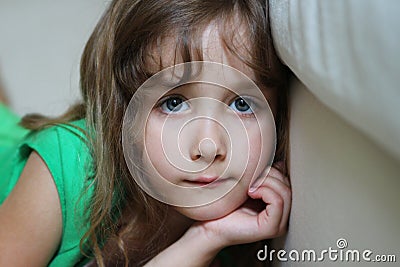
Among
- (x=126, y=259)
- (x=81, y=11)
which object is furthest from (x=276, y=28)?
(x=81, y=11)

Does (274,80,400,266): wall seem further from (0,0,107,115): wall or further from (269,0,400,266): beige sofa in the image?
(0,0,107,115): wall

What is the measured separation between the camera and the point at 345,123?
1.76 ft

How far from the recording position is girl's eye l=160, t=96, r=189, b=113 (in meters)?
0.70

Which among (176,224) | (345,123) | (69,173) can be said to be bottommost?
(176,224)

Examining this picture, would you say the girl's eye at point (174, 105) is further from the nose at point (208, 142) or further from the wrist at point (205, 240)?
the wrist at point (205, 240)

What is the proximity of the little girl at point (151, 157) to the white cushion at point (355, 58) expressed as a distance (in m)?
0.14

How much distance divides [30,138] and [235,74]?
0.34m

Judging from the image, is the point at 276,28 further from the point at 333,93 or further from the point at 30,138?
the point at 30,138

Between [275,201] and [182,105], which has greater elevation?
[182,105]

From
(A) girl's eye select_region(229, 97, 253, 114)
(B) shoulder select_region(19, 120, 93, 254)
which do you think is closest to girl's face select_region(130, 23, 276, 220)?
(A) girl's eye select_region(229, 97, 253, 114)

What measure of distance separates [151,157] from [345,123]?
256mm

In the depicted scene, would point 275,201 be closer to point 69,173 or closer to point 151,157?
point 151,157

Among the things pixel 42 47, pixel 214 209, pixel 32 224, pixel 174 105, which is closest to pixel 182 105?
pixel 174 105

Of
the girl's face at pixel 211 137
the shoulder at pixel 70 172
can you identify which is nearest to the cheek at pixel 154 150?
the girl's face at pixel 211 137
